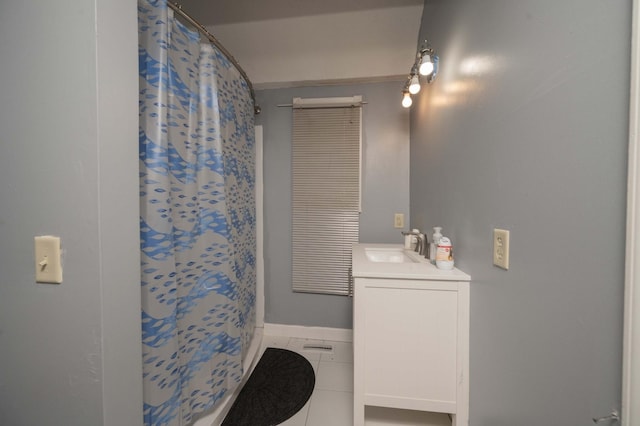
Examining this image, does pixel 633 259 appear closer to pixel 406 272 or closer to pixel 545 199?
pixel 545 199

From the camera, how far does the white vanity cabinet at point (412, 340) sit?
3.18ft

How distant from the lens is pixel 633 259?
37 cm

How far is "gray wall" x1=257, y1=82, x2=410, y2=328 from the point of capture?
1.97 metres

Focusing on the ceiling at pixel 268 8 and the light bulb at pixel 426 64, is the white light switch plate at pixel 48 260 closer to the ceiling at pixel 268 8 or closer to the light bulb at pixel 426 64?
the light bulb at pixel 426 64

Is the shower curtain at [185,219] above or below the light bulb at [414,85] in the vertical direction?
below

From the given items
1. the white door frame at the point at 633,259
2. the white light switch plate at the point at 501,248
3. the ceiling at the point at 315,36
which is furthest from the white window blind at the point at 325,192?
the white door frame at the point at 633,259

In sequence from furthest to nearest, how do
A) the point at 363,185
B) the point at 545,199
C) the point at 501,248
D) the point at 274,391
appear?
the point at 363,185, the point at 274,391, the point at 501,248, the point at 545,199

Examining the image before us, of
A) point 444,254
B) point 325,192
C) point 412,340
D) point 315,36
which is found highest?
point 315,36

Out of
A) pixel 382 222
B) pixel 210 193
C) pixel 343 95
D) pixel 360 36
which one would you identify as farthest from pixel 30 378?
pixel 360 36

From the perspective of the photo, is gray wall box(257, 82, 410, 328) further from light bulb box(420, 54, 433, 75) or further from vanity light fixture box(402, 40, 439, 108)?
light bulb box(420, 54, 433, 75)

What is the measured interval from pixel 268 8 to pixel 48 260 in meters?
2.02

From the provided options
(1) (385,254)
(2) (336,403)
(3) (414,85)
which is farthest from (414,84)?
(2) (336,403)

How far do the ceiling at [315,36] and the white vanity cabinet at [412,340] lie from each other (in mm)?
1712

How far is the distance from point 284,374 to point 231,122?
1.78 meters
